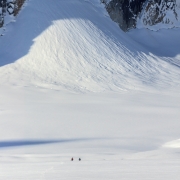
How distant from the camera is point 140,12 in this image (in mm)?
32438

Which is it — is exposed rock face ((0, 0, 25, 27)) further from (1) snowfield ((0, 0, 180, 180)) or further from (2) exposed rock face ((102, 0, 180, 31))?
(2) exposed rock face ((102, 0, 180, 31))

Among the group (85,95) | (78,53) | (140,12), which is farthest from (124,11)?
(85,95)

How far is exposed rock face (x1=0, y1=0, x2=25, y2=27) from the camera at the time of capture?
30.0 m

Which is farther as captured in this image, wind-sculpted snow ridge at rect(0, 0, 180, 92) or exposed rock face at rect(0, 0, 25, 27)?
exposed rock face at rect(0, 0, 25, 27)

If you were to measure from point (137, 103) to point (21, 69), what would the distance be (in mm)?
6463

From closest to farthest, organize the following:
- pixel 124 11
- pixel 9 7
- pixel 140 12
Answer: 1. pixel 9 7
2. pixel 124 11
3. pixel 140 12

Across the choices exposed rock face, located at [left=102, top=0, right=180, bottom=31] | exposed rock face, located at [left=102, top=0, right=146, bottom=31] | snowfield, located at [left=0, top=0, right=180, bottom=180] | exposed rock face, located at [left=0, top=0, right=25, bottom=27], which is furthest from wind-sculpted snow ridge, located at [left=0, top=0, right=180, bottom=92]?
exposed rock face, located at [left=102, top=0, right=180, bottom=31]

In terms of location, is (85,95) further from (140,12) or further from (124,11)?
(140,12)

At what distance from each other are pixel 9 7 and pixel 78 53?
4.70m

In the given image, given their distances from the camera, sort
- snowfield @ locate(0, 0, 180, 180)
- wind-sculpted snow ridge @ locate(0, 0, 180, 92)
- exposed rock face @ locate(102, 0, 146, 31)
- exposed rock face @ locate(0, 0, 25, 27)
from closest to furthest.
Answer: snowfield @ locate(0, 0, 180, 180), wind-sculpted snow ridge @ locate(0, 0, 180, 92), exposed rock face @ locate(0, 0, 25, 27), exposed rock face @ locate(102, 0, 146, 31)

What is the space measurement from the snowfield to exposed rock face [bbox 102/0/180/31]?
0.51 meters

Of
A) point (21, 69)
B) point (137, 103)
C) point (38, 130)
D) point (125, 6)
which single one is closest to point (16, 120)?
point (38, 130)

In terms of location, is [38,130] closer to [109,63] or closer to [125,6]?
[109,63]

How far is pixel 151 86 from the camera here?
85.6ft
